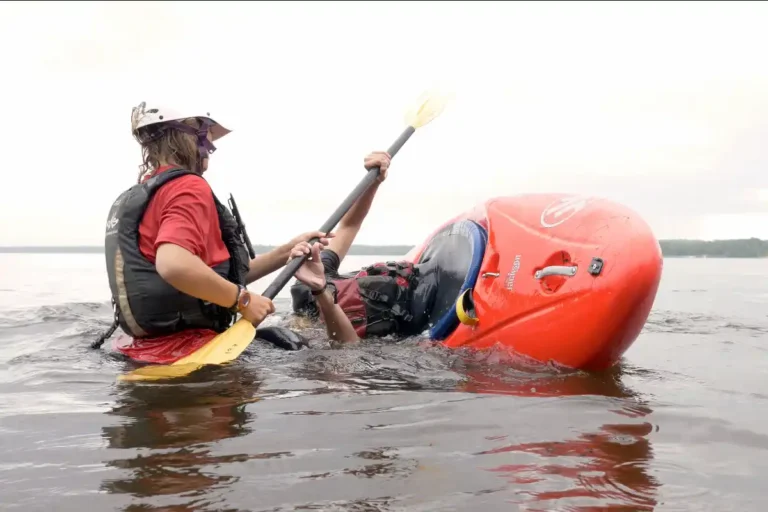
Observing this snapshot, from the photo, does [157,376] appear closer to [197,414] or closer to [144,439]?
[197,414]

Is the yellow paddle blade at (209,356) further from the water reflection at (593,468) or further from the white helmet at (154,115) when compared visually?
the water reflection at (593,468)

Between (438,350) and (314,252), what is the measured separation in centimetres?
98

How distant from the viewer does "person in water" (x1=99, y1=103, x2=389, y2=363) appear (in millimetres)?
3246

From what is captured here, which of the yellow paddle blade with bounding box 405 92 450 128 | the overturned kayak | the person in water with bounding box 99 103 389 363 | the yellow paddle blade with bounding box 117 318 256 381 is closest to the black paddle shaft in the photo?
the yellow paddle blade with bounding box 405 92 450 128

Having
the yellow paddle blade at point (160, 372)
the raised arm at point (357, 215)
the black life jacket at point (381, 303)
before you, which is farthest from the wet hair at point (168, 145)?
the raised arm at point (357, 215)

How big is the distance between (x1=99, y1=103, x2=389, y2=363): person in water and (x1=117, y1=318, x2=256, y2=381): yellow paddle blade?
86 millimetres

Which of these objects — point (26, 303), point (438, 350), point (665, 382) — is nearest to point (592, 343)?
point (665, 382)

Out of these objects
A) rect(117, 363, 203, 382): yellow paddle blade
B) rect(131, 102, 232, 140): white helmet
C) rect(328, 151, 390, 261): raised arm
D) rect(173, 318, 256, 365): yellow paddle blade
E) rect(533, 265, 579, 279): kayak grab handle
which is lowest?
rect(117, 363, 203, 382): yellow paddle blade

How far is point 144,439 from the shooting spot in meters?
2.28

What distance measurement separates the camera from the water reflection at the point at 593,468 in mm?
1738

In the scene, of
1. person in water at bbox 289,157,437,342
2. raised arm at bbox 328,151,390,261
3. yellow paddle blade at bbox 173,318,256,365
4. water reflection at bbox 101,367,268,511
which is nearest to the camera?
water reflection at bbox 101,367,268,511

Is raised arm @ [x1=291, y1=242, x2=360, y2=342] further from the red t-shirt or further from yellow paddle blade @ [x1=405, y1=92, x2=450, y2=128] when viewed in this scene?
yellow paddle blade @ [x1=405, y1=92, x2=450, y2=128]

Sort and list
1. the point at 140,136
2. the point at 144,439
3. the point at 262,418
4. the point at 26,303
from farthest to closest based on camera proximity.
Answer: the point at 26,303
the point at 140,136
the point at 262,418
the point at 144,439

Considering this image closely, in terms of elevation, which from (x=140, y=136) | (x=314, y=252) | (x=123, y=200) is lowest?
(x=314, y=252)
